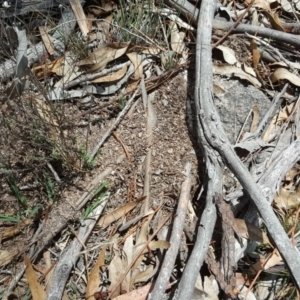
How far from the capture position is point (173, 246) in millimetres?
2021

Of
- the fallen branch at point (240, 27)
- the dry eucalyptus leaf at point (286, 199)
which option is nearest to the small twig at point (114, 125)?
the fallen branch at point (240, 27)

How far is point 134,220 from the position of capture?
85.3 inches

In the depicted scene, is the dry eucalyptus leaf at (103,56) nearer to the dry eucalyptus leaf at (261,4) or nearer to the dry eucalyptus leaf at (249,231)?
the dry eucalyptus leaf at (261,4)

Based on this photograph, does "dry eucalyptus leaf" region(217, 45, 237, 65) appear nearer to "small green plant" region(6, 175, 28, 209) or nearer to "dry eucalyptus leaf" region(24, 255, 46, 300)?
"small green plant" region(6, 175, 28, 209)

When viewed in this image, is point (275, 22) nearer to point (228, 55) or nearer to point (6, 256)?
point (228, 55)

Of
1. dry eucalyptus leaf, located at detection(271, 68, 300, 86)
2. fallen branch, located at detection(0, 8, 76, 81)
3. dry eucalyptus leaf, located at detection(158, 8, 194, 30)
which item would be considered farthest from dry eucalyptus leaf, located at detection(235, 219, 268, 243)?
fallen branch, located at detection(0, 8, 76, 81)

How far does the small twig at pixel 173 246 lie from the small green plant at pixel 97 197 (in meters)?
0.32

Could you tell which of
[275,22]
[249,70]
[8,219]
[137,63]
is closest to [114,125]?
[137,63]

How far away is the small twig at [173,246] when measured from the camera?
6.33ft

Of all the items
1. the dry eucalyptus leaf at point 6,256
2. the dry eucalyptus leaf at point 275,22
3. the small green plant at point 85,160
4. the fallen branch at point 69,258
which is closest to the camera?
the fallen branch at point 69,258

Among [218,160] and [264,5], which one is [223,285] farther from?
[264,5]

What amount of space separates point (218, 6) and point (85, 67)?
73 centimetres

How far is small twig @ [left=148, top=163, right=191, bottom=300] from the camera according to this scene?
1.93m

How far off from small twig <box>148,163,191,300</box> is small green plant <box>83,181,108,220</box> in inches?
12.7
